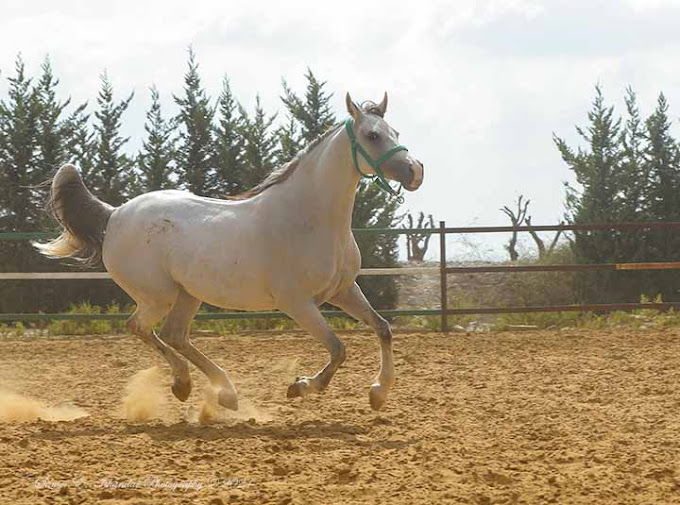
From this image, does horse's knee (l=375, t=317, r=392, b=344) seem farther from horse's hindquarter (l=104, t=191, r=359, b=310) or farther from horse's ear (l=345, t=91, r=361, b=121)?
horse's ear (l=345, t=91, r=361, b=121)

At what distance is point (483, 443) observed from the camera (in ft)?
16.3

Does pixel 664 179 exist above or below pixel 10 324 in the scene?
above

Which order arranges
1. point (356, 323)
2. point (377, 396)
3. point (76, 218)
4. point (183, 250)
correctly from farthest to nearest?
point (356, 323), point (76, 218), point (183, 250), point (377, 396)

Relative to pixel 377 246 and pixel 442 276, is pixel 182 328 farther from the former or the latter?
pixel 377 246

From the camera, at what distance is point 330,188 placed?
6.03m

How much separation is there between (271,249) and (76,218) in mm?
1718

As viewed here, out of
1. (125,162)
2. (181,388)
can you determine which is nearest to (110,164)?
(125,162)

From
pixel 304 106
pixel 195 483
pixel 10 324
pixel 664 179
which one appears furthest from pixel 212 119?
pixel 195 483

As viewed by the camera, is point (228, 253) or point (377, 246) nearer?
point (228, 253)

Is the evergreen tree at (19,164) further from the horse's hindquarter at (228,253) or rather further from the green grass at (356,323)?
the horse's hindquarter at (228,253)

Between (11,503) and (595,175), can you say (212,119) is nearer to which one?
(595,175)

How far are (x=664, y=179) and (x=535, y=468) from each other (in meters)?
12.6

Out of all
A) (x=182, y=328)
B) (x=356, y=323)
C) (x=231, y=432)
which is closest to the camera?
(x=231, y=432)

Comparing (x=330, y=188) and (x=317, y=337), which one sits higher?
(x=330, y=188)
